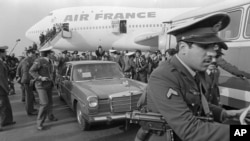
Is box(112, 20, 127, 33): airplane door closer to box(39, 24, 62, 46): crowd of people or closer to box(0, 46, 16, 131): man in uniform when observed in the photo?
box(39, 24, 62, 46): crowd of people

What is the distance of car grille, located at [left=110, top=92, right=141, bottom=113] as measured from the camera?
180 inches

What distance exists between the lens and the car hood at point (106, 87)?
15.4 ft

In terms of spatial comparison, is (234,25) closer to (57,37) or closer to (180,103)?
(180,103)

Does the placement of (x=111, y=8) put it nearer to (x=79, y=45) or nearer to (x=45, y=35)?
(x=79, y=45)

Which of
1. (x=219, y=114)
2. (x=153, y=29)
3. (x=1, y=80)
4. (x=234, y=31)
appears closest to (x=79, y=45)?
(x=153, y=29)

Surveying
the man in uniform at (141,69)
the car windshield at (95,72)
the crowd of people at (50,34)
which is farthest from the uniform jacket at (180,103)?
the crowd of people at (50,34)

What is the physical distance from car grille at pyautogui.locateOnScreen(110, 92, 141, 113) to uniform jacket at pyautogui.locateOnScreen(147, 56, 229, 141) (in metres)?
2.99

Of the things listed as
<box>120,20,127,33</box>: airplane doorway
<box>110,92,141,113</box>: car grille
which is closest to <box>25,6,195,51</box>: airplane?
<box>120,20,127,33</box>: airplane doorway

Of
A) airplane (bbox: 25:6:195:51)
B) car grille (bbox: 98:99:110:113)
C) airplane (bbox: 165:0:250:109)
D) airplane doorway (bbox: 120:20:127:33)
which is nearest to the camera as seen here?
airplane (bbox: 165:0:250:109)

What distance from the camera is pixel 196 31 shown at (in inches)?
54.0

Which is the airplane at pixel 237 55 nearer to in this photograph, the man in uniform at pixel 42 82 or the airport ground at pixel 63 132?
the airport ground at pixel 63 132

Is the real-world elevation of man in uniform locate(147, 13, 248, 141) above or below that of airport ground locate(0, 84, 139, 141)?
above

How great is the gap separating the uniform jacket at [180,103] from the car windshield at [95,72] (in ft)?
14.5

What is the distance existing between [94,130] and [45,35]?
17.6 metres
